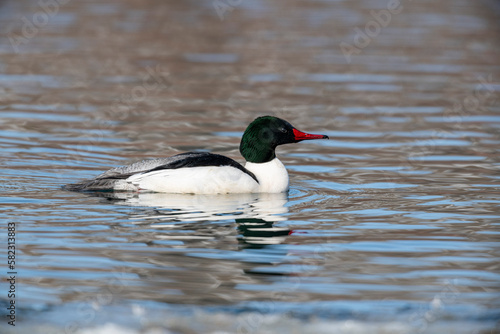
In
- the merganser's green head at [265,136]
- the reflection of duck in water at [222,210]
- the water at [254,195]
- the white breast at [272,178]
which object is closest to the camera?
the water at [254,195]

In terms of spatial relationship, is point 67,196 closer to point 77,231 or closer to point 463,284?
point 77,231

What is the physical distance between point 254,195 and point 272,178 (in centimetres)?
30

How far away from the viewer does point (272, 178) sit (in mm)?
10805

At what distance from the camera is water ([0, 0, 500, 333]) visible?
6.82m

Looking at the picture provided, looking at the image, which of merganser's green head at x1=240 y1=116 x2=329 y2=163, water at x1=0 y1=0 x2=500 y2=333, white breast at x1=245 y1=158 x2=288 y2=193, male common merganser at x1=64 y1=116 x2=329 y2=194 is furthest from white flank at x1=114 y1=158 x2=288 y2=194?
merganser's green head at x1=240 y1=116 x2=329 y2=163

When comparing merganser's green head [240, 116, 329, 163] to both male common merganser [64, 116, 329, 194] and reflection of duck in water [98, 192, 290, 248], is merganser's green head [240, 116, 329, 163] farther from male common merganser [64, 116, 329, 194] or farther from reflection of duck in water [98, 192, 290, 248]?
reflection of duck in water [98, 192, 290, 248]

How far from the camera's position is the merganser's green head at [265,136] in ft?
35.8

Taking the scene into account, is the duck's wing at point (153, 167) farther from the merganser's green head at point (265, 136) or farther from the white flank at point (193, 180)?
the merganser's green head at point (265, 136)

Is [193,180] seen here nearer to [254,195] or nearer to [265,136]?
[254,195]

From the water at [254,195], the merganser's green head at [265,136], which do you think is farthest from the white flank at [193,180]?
the merganser's green head at [265,136]

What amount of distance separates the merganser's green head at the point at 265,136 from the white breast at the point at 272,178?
5.4 inches

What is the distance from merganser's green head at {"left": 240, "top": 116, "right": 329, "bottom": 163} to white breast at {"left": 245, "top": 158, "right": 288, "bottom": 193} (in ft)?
0.45

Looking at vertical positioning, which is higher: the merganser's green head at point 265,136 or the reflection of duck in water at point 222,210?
the merganser's green head at point 265,136

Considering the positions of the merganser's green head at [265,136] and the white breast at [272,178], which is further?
the merganser's green head at [265,136]
